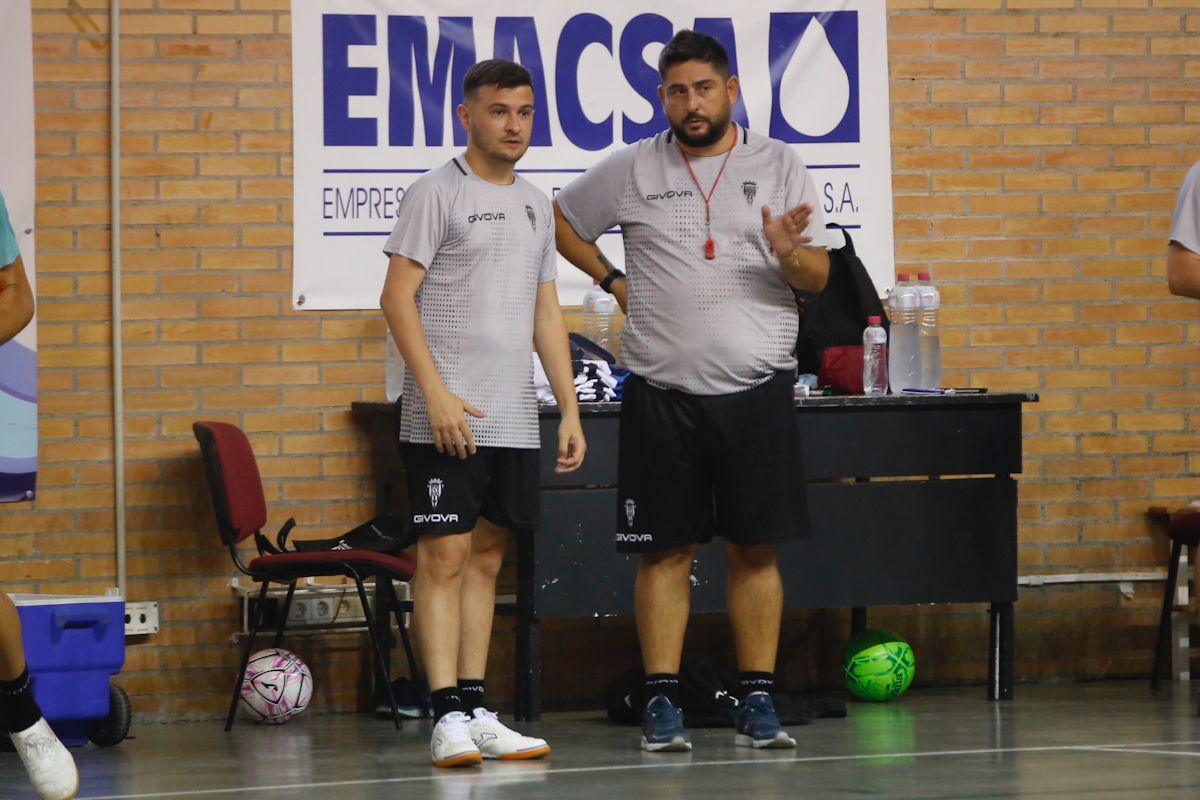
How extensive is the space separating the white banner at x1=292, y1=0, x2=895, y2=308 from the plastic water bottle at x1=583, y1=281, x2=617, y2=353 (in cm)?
7

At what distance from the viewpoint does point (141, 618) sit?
18.7ft

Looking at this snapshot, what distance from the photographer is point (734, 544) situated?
4.42 meters

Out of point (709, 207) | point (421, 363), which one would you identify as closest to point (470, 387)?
point (421, 363)

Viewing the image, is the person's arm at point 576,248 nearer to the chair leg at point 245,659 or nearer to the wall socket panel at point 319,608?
the chair leg at point 245,659

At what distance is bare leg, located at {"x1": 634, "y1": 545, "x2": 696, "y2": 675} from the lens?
442cm

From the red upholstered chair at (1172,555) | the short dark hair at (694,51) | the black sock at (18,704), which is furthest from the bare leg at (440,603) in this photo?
the red upholstered chair at (1172,555)

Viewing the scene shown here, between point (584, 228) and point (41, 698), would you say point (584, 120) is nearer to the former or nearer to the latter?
point (584, 228)

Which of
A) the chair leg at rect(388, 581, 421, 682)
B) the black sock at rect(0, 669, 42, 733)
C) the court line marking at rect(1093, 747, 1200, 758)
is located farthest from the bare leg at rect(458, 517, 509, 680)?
the court line marking at rect(1093, 747, 1200, 758)

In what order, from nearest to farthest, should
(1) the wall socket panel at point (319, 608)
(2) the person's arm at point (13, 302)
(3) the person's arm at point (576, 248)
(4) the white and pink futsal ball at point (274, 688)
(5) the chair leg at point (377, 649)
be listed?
(2) the person's arm at point (13, 302) < (3) the person's arm at point (576, 248) < (5) the chair leg at point (377, 649) < (4) the white and pink futsal ball at point (274, 688) < (1) the wall socket panel at point (319, 608)

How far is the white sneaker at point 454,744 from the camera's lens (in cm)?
412

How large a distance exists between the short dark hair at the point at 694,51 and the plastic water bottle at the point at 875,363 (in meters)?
1.48

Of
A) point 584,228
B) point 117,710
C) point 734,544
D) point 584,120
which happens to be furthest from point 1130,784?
point 584,120

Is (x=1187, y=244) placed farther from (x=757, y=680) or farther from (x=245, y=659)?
(x=245, y=659)

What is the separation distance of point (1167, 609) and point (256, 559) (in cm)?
303
